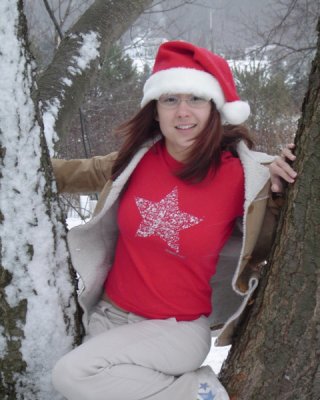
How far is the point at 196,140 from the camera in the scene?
179cm

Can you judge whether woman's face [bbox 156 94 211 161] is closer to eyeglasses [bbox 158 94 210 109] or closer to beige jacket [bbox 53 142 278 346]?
eyeglasses [bbox 158 94 210 109]

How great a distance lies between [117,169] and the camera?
1.95 meters

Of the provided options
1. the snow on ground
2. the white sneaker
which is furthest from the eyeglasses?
the snow on ground

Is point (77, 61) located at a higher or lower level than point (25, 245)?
higher

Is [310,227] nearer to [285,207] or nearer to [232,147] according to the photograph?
[285,207]

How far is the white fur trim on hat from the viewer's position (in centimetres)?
175

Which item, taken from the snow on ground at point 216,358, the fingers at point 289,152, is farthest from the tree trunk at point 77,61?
the snow on ground at point 216,358

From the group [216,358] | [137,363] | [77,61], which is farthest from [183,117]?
[216,358]

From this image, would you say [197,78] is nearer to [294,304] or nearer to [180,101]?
[180,101]

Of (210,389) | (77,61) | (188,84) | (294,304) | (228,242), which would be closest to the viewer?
(294,304)

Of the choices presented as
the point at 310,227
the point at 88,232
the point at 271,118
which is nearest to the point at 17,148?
the point at 88,232

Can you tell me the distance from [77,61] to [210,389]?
1817mm

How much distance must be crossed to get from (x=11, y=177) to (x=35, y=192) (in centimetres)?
9

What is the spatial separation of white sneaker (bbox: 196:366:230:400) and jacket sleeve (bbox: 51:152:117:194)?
84cm
